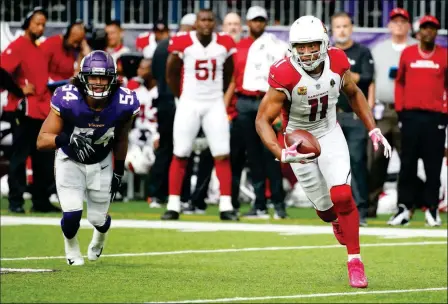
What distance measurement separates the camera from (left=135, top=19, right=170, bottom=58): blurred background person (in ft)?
56.4

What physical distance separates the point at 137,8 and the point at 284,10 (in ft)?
7.13

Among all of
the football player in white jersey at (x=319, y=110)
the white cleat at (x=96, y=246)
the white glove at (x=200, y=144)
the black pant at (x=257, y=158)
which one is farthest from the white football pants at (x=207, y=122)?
the football player in white jersey at (x=319, y=110)

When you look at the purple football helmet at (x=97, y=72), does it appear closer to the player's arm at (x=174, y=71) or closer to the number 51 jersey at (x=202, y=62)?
the number 51 jersey at (x=202, y=62)

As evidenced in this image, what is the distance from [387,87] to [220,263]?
205 inches

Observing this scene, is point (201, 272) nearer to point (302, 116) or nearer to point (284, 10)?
point (302, 116)

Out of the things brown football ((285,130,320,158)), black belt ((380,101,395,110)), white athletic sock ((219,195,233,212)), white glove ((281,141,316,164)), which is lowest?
white athletic sock ((219,195,233,212))

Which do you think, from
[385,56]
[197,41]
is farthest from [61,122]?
[385,56]

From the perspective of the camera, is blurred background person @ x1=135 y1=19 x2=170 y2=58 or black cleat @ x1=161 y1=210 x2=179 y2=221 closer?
black cleat @ x1=161 y1=210 x2=179 y2=221

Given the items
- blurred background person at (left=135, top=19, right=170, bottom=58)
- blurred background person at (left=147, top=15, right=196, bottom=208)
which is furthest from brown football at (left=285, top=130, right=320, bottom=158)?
blurred background person at (left=135, top=19, right=170, bottom=58)

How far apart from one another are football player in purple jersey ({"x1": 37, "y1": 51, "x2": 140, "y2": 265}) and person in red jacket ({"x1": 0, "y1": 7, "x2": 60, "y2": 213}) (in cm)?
504

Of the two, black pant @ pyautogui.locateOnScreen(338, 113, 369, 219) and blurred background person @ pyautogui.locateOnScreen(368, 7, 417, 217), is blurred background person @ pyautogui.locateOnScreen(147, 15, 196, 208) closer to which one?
blurred background person @ pyautogui.locateOnScreen(368, 7, 417, 217)

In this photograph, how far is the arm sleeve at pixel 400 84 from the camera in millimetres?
13383

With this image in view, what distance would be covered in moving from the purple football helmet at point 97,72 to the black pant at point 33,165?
5.43 metres

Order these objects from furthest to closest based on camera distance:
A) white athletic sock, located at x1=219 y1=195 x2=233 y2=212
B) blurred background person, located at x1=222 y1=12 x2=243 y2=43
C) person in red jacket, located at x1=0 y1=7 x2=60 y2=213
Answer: blurred background person, located at x1=222 y1=12 x2=243 y2=43, person in red jacket, located at x1=0 y1=7 x2=60 y2=213, white athletic sock, located at x1=219 y1=195 x2=233 y2=212
